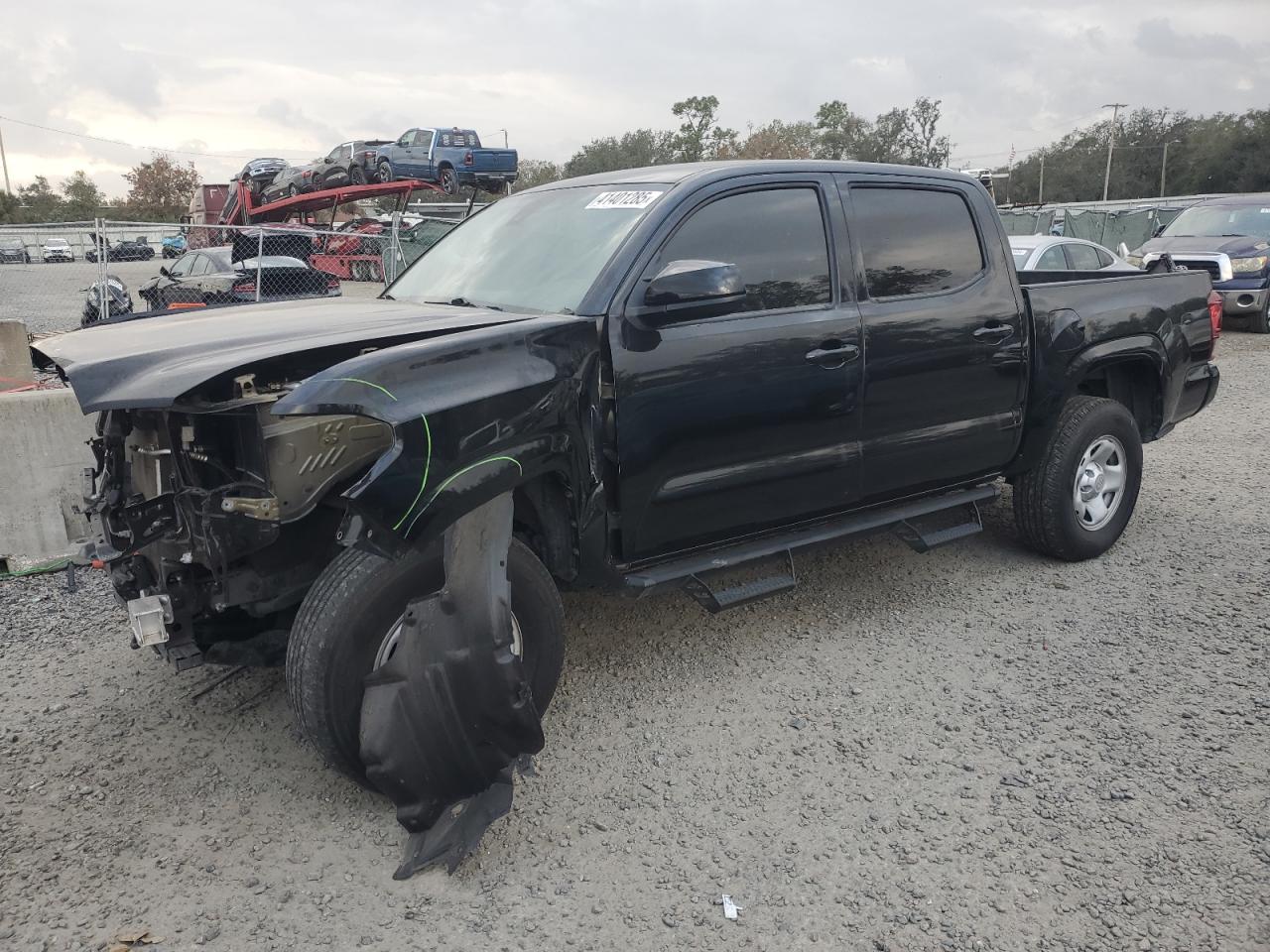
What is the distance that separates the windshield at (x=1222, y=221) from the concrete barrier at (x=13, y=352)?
15128mm

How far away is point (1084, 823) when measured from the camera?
2.87m

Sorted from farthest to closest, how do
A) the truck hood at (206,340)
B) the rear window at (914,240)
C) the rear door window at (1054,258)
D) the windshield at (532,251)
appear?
the rear door window at (1054,258)
the rear window at (914,240)
the windshield at (532,251)
the truck hood at (206,340)

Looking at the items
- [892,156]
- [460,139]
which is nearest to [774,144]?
[892,156]

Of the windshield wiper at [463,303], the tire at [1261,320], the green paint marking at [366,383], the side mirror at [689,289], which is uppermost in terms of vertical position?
the side mirror at [689,289]

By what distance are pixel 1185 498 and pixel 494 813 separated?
5.13 meters

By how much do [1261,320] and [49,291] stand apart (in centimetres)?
1937

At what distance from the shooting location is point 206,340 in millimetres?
3043

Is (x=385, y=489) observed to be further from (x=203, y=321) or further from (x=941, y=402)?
(x=941, y=402)

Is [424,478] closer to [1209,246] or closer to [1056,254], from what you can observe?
[1056,254]

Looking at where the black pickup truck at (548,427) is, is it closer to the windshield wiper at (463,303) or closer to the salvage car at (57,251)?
the windshield wiper at (463,303)

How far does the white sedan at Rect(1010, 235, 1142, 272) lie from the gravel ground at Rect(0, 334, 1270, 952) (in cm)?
614

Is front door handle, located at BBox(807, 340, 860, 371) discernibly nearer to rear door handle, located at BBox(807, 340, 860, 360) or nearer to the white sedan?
rear door handle, located at BBox(807, 340, 860, 360)

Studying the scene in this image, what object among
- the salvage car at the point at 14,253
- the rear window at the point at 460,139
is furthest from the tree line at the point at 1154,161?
the salvage car at the point at 14,253

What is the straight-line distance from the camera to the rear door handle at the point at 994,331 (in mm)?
4184
